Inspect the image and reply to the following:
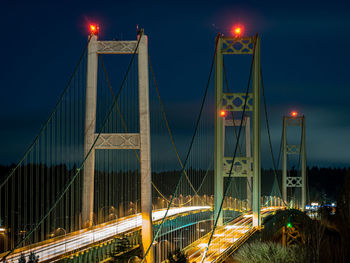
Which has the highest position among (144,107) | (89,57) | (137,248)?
(89,57)

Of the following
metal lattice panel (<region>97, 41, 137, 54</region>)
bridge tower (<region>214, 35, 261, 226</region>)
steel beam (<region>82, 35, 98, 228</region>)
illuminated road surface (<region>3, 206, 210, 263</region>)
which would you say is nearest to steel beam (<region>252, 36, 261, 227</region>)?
bridge tower (<region>214, 35, 261, 226</region>)

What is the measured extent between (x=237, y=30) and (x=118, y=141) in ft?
20.4

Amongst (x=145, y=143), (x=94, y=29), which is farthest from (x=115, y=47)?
(x=145, y=143)

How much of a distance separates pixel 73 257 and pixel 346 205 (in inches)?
718

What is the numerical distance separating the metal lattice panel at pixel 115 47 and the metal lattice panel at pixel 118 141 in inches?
130

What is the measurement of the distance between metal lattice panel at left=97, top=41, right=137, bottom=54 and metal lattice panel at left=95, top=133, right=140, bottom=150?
3.29 m

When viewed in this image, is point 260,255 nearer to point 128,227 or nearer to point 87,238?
point 87,238

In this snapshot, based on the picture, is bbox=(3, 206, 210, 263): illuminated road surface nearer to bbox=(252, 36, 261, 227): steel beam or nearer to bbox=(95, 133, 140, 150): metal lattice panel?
bbox=(95, 133, 140, 150): metal lattice panel

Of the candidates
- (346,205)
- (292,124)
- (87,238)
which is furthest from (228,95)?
(292,124)

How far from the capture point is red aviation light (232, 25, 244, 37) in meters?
19.8

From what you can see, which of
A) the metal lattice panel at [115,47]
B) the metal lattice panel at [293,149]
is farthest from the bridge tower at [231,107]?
the metal lattice panel at [293,149]

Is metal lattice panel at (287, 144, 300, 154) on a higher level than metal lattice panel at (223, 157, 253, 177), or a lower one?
higher

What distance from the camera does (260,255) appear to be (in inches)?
665

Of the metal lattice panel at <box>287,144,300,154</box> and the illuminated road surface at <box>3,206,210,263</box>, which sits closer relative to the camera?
the illuminated road surface at <box>3,206,210,263</box>
